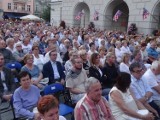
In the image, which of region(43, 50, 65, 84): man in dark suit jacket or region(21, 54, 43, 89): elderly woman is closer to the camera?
region(21, 54, 43, 89): elderly woman

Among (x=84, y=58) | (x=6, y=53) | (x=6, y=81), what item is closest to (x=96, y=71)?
(x=84, y=58)

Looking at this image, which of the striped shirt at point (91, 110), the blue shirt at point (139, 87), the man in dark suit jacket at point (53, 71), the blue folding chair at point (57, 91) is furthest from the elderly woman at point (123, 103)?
the man in dark suit jacket at point (53, 71)

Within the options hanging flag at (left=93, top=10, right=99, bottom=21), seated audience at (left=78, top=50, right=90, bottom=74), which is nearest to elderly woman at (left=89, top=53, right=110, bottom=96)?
seated audience at (left=78, top=50, right=90, bottom=74)

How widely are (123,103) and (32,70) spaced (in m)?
2.81

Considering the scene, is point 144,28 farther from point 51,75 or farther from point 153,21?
point 51,75

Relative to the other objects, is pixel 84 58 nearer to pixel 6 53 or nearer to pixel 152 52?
pixel 6 53

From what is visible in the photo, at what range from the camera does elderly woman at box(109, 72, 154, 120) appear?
12.7ft

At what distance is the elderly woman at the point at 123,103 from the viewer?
386cm

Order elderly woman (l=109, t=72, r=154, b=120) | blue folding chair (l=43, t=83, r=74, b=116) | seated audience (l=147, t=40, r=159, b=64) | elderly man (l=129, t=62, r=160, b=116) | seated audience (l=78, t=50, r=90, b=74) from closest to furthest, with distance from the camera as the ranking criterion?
elderly woman (l=109, t=72, r=154, b=120)
blue folding chair (l=43, t=83, r=74, b=116)
elderly man (l=129, t=62, r=160, b=116)
seated audience (l=78, t=50, r=90, b=74)
seated audience (l=147, t=40, r=159, b=64)

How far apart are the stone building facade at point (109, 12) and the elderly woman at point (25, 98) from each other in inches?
750

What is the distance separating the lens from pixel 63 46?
398 inches

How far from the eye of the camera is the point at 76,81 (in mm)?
5047

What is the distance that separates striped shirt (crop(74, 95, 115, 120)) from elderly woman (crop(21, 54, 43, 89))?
2526 millimetres

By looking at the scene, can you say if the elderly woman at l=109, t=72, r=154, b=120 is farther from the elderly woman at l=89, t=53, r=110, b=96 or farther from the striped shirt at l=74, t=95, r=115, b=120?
the elderly woman at l=89, t=53, r=110, b=96
